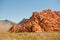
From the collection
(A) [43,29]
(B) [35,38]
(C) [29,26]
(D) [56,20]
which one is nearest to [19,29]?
(C) [29,26]

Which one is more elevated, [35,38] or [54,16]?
[54,16]

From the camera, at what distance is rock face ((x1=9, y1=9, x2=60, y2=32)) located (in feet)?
165

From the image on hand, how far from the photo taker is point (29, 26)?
50.7m

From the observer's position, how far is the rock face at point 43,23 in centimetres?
5041

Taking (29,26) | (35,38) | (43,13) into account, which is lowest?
(35,38)

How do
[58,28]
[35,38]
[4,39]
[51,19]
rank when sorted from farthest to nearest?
[51,19]
[58,28]
[35,38]
[4,39]

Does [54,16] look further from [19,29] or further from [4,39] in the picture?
[4,39]

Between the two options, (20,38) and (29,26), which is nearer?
(20,38)

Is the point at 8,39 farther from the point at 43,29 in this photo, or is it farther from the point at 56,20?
the point at 56,20

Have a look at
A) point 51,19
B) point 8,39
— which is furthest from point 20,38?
point 51,19

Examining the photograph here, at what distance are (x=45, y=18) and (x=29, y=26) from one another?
236 inches

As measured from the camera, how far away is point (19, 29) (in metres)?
52.9

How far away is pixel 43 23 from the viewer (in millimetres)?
52375

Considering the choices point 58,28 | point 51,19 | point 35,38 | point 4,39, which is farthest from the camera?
point 51,19
